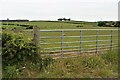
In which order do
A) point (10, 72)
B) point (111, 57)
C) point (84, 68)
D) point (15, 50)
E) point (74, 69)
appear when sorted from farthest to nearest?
point (111, 57)
point (84, 68)
point (74, 69)
point (15, 50)
point (10, 72)

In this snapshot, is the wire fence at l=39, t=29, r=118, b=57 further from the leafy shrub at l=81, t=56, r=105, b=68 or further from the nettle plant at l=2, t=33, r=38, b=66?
the leafy shrub at l=81, t=56, r=105, b=68

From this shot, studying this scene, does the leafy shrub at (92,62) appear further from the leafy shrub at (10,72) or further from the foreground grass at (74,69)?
the leafy shrub at (10,72)

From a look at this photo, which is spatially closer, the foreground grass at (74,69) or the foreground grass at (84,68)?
the foreground grass at (74,69)

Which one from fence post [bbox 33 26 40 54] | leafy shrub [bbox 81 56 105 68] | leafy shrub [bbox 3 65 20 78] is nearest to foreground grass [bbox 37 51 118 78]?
leafy shrub [bbox 81 56 105 68]

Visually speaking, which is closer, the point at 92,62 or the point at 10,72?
the point at 10,72

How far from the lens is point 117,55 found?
1315 cm

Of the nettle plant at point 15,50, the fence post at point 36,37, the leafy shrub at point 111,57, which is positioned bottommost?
the leafy shrub at point 111,57

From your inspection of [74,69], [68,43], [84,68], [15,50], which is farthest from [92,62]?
[68,43]

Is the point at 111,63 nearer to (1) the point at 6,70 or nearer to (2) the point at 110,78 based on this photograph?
(2) the point at 110,78

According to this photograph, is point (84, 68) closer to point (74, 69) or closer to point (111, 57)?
point (74, 69)

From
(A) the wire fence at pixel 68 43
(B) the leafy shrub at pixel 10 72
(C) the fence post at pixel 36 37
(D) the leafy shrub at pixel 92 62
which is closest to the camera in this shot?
(B) the leafy shrub at pixel 10 72

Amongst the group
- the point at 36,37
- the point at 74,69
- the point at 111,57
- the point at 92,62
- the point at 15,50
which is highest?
the point at 36,37

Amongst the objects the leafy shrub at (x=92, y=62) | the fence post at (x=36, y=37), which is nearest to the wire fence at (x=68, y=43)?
the fence post at (x=36, y=37)

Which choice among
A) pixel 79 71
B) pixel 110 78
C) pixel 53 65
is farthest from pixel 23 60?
pixel 110 78
